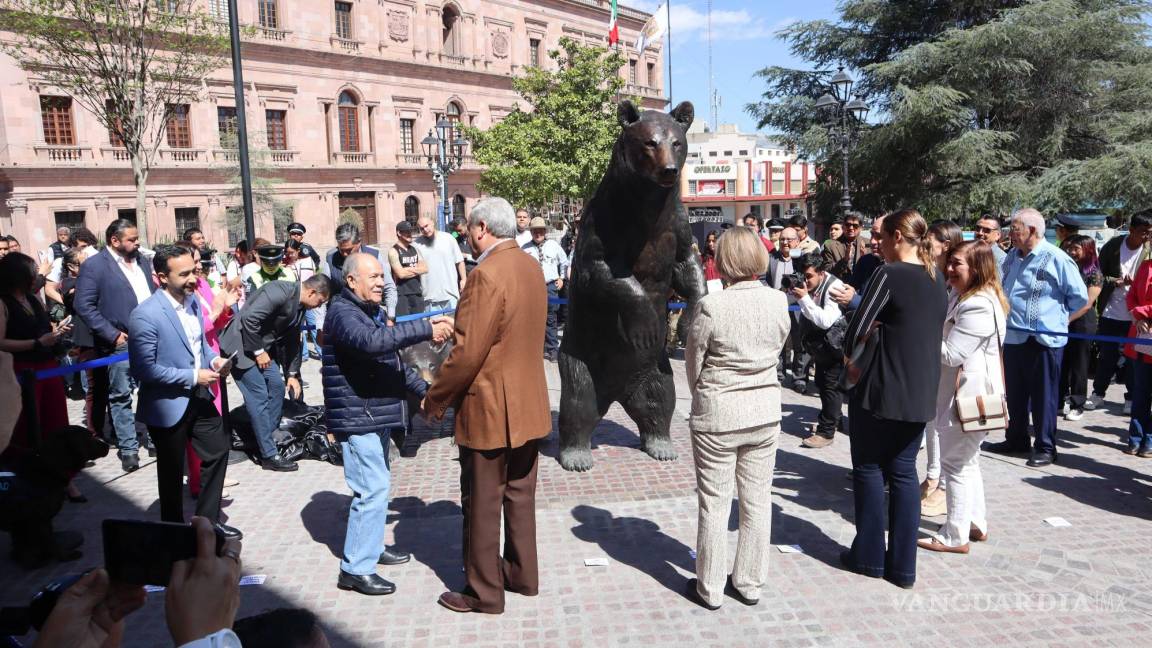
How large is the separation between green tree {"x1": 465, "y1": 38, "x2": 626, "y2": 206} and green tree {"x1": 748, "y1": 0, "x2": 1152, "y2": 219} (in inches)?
373

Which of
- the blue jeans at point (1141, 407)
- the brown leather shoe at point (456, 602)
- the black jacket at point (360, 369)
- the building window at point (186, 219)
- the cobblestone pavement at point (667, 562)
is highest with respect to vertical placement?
the building window at point (186, 219)

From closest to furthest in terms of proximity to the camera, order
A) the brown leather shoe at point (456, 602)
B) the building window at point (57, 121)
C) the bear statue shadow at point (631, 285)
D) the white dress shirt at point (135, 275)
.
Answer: the brown leather shoe at point (456, 602) < the bear statue shadow at point (631, 285) < the white dress shirt at point (135, 275) < the building window at point (57, 121)

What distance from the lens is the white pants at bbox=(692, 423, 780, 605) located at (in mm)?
3545

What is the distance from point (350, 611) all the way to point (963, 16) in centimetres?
2634

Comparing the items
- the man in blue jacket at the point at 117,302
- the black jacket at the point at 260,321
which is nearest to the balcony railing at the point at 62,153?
the man in blue jacket at the point at 117,302

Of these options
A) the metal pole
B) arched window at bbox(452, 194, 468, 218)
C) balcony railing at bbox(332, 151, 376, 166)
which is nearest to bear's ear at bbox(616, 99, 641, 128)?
the metal pole

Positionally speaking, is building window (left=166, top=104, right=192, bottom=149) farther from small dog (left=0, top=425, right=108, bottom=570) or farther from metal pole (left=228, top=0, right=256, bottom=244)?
small dog (left=0, top=425, right=108, bottom=570)

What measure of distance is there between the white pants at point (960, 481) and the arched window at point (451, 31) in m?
39.3

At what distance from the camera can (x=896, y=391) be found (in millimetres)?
3768

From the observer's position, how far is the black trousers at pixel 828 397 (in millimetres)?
6387

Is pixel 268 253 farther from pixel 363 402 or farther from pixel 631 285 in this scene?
pixel 363 402

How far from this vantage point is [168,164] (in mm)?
30250

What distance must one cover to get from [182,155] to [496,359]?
32.2 metres

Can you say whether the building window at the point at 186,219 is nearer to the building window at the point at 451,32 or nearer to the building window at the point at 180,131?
the building window at the point at 180,131
